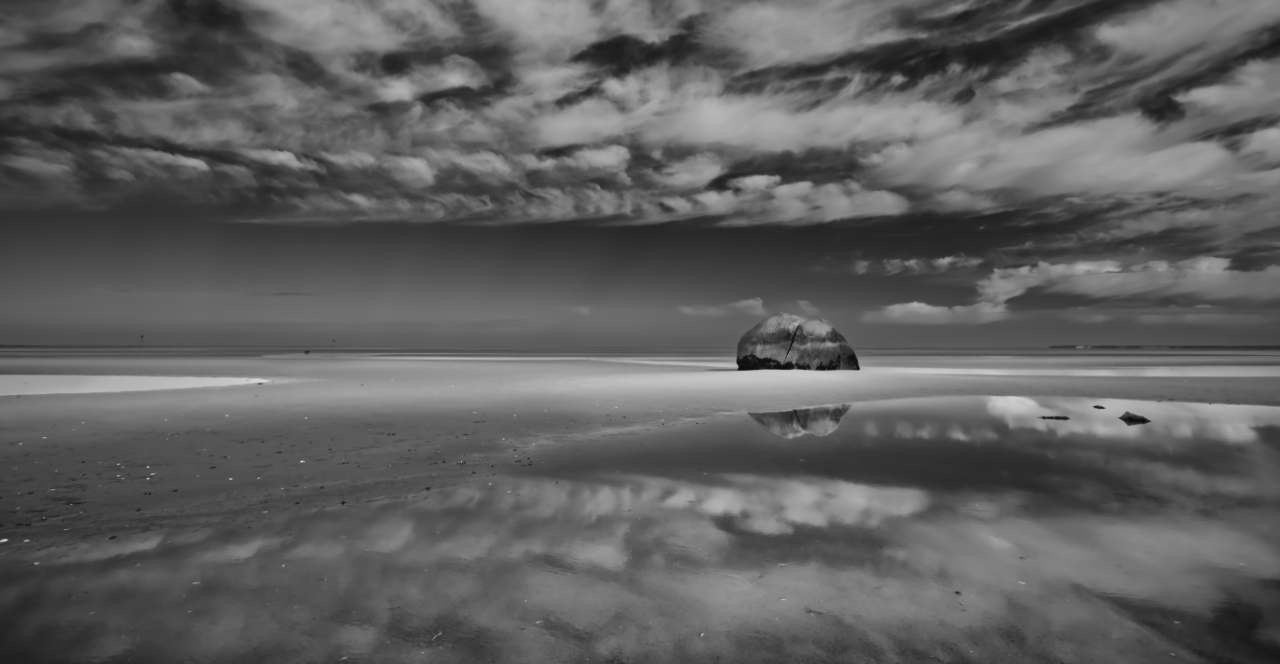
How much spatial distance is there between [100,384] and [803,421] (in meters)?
23.5

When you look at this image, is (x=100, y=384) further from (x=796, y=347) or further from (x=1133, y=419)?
(x=1133, y=419)

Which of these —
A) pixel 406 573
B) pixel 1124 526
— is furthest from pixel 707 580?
pixel 1124 526

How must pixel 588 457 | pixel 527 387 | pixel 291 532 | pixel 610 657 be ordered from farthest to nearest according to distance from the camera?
1. pixel 527 387
2. pixel 588 457
3. pixel 291 532
4. pixel 610 657

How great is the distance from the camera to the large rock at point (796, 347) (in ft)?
111

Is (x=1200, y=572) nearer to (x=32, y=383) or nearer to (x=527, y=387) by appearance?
(x=527, y=387)

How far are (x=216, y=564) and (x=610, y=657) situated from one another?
3.43 meters

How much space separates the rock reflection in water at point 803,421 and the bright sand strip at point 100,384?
60.4 ft

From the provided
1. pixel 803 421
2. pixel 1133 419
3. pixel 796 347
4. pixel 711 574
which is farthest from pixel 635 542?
pixel 796 347

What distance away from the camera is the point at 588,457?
9.66 m

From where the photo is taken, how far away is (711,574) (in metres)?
4.89

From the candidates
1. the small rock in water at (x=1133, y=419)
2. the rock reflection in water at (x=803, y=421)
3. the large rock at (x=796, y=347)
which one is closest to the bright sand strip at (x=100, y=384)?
the rock reflection in water at (x=803, y=421)

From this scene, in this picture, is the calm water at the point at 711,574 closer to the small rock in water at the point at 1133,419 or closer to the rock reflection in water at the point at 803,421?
the rock reflection in water at the point at 803,421

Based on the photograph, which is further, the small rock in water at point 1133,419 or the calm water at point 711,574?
the small rock in water at point 1133,419

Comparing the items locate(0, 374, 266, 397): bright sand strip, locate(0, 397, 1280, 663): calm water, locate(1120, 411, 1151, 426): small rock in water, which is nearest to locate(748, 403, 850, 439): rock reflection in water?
locate(0, 397, 1280, 663): calm water
